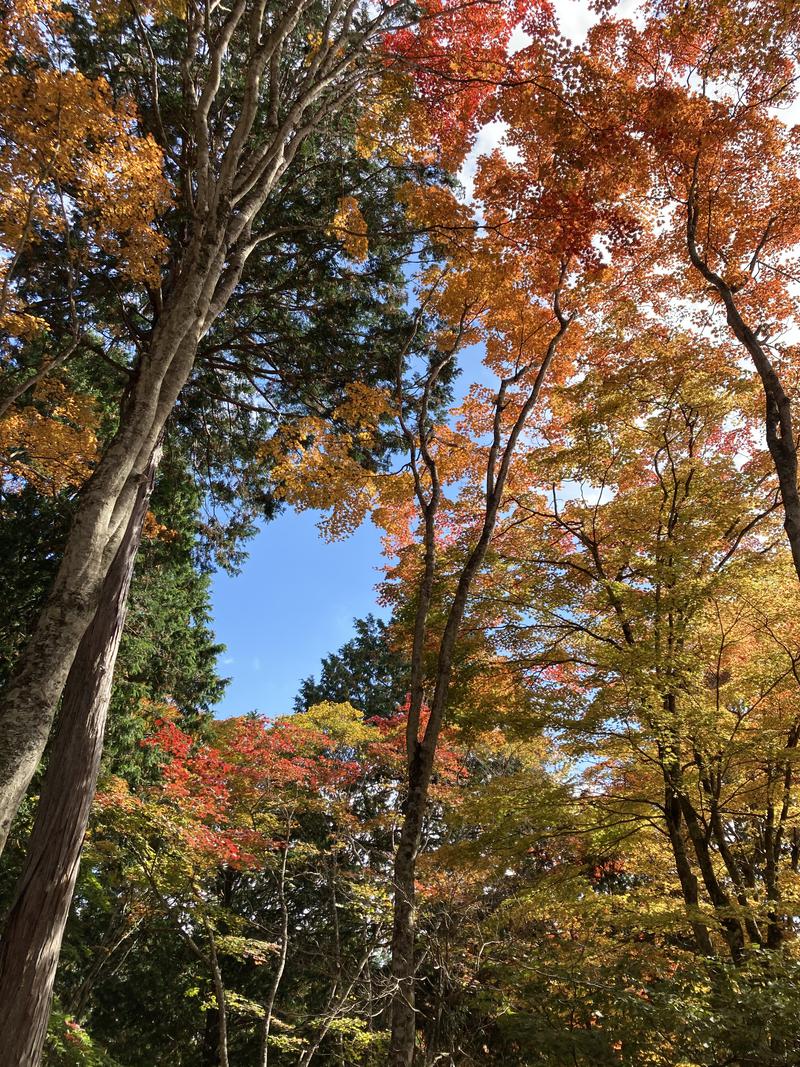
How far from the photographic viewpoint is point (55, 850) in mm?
3744

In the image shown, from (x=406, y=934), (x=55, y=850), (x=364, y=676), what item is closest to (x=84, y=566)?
(x=55, y=850)

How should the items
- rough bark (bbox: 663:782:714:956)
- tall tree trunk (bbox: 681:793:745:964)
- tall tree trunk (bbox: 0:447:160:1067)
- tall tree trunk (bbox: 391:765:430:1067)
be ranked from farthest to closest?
1. rough bark (bbox: 663:782:714:956)
2. tall tree trunk (bbox: 681:793:745:964)
3. tall tree trunk (bbox: 391:765:430:1067)
4. tall tree trunk (bbox: 0:447:160:1067)

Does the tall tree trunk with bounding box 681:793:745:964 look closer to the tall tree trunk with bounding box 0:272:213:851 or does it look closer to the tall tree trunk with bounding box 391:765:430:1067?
the tall tree trunk with bounding box 391:765:430:1067

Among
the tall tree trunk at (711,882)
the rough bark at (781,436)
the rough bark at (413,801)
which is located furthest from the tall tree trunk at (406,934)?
the rough bark at (781,436)

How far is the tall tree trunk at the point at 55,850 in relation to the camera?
3.27 metres

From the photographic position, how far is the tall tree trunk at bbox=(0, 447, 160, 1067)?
327cm

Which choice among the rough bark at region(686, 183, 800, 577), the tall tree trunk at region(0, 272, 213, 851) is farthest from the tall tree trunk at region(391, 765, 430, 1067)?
the rough bark at region(686, 183, 800, 577)

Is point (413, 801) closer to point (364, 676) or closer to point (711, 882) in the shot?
point (711, 882)

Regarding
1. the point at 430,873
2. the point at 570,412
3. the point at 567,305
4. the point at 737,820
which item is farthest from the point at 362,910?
the point at 567,305

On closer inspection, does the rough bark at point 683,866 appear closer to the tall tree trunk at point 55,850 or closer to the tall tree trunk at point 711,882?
the tall tree trunk at point 711,882

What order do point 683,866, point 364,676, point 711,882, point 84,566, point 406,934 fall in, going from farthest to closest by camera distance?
point 364,676
point 683,866
point 711,882
point 406,934
point 84,566

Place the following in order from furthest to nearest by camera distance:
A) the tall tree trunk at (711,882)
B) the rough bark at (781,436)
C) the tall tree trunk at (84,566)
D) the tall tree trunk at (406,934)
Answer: the tall tree trunk at (711,882) < the rough bark at (781,436) < the tall tree trunk at (406,934) < the tall tree trunk at (84,566)

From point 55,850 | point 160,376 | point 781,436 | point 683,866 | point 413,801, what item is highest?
point 781,436

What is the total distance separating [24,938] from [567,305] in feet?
25.9
